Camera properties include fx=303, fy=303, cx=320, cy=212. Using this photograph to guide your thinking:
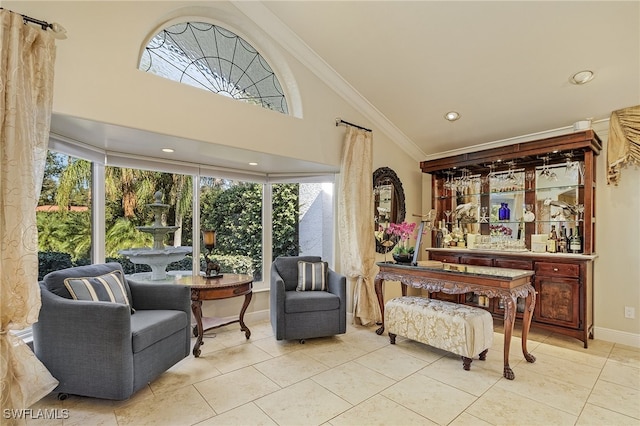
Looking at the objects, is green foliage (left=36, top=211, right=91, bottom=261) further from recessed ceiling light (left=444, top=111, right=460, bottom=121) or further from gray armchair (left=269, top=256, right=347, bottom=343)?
recessed ceiling light (left=444, top=111, right=460, bottom=121)

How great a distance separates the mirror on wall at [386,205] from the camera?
4.25 metres

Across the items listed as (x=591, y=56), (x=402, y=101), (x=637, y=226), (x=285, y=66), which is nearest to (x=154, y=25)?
(x=285, y=66)

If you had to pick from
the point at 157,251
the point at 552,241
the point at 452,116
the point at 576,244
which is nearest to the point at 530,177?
the point at 552,241

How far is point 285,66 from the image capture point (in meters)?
3.37

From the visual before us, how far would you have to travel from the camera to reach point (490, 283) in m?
2.69

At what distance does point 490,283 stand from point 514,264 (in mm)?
1185

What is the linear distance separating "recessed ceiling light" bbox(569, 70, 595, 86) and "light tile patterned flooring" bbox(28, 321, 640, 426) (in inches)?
104

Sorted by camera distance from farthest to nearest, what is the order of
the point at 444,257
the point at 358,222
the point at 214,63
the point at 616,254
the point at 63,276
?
the point at 444,257
the point at 358,222
the point at 616,254
the point at 214,63
the point at 63,276

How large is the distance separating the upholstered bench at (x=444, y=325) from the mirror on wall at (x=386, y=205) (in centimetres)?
115

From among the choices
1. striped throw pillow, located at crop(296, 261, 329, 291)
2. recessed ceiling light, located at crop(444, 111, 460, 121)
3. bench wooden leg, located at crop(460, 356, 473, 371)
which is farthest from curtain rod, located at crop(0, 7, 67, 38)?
bench wooden leg, located at crop(460, 356, 473, 371)

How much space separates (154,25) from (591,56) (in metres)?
3.75

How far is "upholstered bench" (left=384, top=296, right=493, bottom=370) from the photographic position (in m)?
2.65

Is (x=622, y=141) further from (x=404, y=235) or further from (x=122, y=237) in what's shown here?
(x=122, y=237)

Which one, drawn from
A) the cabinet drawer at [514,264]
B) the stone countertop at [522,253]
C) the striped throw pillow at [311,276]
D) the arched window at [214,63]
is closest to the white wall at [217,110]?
the arched window at [214,63]
